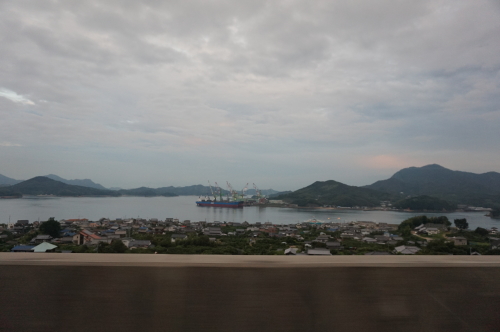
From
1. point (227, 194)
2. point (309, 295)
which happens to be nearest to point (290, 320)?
point (309, 295)

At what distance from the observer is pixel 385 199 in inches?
2199

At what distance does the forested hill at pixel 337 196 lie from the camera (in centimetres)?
5653

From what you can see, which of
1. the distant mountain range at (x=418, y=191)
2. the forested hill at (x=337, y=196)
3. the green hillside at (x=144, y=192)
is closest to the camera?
the distant mountain range at (x=418, y=191)

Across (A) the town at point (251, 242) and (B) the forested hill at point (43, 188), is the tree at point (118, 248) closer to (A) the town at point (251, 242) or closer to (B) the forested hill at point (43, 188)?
(A) the town at point (251, 242)

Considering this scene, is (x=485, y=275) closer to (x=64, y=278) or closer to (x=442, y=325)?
(x=442, y=325)

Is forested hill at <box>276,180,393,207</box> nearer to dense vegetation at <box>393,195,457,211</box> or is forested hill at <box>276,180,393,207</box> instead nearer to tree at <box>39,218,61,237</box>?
dense vegetation at <box>393,195,457,211</box>

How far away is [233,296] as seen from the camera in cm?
121

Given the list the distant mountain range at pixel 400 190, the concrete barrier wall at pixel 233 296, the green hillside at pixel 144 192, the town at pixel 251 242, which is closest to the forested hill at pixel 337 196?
the distant mountain range at pixel 400 190

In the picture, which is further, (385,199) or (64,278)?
(385,199)

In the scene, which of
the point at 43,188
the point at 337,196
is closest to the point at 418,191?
the point at 337,196

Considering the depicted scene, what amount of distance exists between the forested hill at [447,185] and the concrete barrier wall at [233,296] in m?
30.1

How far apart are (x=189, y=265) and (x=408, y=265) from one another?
86cm

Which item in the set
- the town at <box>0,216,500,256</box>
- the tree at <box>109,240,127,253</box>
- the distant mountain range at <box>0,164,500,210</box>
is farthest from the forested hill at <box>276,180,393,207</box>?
the tree at <box>109,240,127,253</box>

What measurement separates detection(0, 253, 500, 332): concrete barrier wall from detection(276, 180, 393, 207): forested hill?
5572 cm
